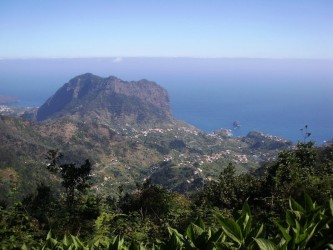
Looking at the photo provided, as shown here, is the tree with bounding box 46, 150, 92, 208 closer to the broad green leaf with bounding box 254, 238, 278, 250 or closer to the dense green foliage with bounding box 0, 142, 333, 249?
the dense green foliage with bounding box 0, 142, 333, 249

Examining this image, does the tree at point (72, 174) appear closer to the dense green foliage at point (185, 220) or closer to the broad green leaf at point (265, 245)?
the dense green foliage at point (185, 220)

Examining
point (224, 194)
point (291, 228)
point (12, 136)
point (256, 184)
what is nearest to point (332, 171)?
point (256, 184)

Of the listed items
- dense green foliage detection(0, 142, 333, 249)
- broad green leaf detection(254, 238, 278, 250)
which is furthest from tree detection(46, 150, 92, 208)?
broad green leaf detection(254, 238, 278, 250)

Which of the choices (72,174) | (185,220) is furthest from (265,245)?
(72,174)

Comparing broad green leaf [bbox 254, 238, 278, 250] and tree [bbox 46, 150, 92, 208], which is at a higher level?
broad green leaf [bbox 254, 238, 278, 250]

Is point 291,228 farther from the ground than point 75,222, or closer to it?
farther from the ground

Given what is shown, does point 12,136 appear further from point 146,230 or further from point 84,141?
point 146,230

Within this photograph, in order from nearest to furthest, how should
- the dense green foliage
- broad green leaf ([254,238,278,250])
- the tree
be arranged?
broad green leaf ([254,238,278,250]), the dense green foliage, the tree

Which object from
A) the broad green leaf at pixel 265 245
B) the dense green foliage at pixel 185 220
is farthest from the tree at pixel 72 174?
the broad green leaf at pixel 265 245
